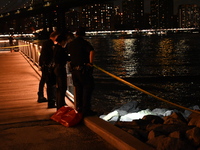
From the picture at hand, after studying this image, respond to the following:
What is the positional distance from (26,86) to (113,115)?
9.84 feet

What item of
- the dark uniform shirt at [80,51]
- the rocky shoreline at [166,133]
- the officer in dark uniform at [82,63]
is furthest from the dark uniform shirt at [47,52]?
the rocky shoreline at [166,133]

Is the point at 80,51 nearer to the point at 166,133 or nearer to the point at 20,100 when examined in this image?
the point at 166,133

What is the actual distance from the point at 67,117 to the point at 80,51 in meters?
1.23

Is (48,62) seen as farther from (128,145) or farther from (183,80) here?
(183,80)

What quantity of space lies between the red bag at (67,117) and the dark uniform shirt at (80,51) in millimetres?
908

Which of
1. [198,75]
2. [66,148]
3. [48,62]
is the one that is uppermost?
[48,62]

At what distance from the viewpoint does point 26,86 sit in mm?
11227

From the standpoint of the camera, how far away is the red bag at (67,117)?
635 centimetres

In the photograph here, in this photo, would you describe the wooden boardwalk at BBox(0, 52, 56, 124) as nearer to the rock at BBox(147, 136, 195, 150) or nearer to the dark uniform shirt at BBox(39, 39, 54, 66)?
the dark uniform shirt at BBox(39, 39, 54, 66)

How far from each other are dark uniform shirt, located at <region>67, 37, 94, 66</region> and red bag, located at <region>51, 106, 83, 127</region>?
0.91 metres

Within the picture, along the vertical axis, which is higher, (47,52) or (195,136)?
(47,52)

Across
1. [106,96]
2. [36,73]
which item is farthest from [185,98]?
[36,73]

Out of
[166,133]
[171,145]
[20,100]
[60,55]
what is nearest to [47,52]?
[60,55]

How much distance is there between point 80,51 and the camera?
631 cm
